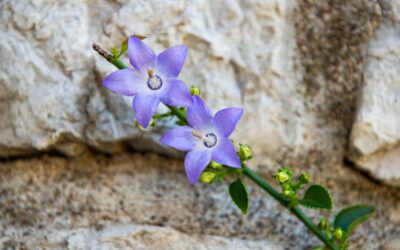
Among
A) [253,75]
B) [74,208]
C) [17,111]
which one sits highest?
[253,75]

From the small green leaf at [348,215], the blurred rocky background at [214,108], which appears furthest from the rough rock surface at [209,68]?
the small green leaf at [348,215]

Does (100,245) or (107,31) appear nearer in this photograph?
(100,245)

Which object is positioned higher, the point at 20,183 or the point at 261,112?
the point at 261,112

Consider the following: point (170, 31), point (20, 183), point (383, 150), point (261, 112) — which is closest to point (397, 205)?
point (383, 150)

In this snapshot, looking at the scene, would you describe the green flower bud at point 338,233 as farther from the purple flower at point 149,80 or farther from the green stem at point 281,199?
the purple flower at point 149,80

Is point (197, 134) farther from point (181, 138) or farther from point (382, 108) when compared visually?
point (382, 108)

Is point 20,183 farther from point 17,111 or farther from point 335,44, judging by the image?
point 335,44
